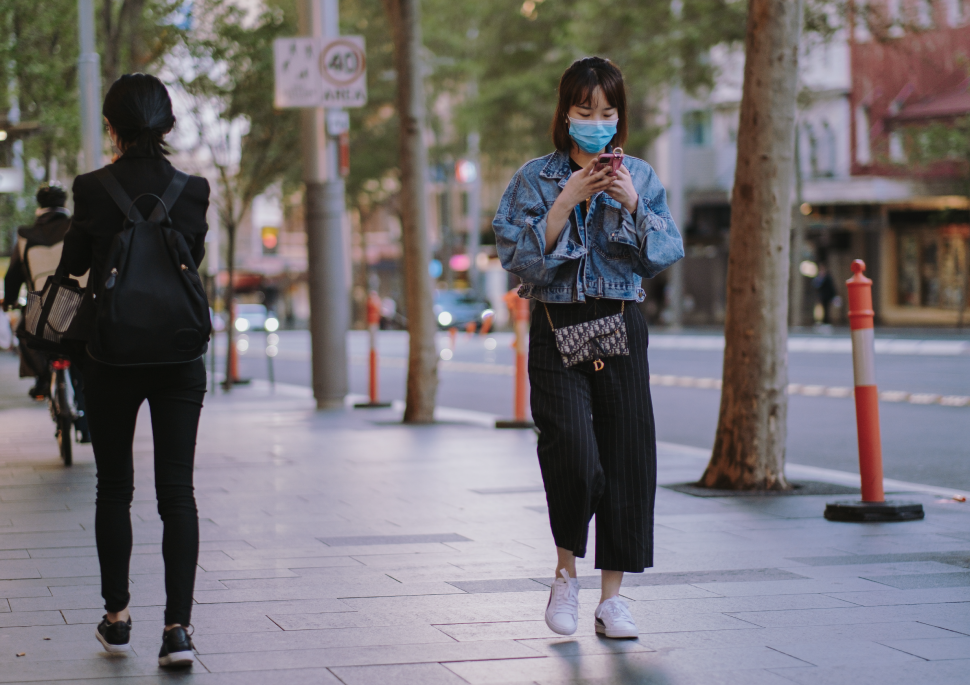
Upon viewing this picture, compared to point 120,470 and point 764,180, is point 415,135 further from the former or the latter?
point 120,470

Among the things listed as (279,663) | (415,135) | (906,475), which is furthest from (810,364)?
(279,663)

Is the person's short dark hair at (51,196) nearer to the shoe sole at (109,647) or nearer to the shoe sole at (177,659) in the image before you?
the shoe sole at (109,647)

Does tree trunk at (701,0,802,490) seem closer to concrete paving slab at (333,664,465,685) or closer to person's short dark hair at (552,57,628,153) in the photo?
person's short dark hair at (552,57,628,153)

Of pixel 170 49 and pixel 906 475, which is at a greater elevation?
pixel 170 49

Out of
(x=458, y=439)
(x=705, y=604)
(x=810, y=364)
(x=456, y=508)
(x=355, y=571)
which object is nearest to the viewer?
(x=705, y=604)

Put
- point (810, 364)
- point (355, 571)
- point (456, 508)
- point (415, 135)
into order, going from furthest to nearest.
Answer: point (810, 364) < point (415, 135) < point (456, 508) < point (355, 571)

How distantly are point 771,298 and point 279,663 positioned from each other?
15.8 feet

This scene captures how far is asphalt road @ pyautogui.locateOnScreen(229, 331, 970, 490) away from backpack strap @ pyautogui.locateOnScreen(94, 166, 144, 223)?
6317mm

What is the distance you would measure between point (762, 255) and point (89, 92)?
1091 cm

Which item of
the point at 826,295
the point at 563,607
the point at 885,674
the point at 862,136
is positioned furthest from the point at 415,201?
the point at 862,136

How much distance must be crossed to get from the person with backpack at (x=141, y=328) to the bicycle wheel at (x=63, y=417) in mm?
5345

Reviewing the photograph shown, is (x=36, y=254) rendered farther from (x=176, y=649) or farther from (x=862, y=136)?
(x=862, y=136)

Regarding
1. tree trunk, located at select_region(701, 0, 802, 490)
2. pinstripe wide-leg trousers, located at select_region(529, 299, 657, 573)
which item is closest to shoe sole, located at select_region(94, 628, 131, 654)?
pinstripe wide-leg trousers, located at select_region(529, 299, 657, 573)

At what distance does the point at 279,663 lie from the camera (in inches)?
162
